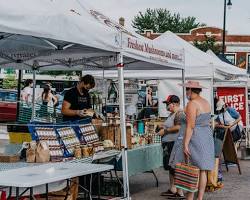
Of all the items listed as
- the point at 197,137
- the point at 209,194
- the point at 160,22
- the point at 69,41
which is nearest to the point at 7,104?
the point at 209,194

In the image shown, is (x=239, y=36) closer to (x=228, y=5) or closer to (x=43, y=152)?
(x=228, y=5)

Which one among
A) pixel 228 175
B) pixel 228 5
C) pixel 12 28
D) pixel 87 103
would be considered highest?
pixel 228 5

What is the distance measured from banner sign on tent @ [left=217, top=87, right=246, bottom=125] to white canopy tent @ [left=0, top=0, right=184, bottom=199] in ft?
22.1

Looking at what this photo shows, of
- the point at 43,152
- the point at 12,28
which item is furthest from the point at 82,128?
the point at 12,28

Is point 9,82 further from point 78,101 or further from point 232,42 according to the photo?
point 232,42

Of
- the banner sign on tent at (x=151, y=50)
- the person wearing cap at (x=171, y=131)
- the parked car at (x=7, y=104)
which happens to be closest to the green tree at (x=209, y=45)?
the parked car at (x=7, y=104)

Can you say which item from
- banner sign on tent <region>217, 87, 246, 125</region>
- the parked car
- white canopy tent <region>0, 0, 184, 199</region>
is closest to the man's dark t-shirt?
white canopy tent <region>0, 0, 184, 199</region>

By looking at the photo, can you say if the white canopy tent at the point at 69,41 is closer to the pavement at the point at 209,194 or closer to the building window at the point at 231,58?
the pavement at the point at 209,194

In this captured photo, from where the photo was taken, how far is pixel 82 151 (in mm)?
7754

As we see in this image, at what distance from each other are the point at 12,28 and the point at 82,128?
2.47m

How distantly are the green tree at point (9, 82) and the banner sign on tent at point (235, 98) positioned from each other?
19420mm

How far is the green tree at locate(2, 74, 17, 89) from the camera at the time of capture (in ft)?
114

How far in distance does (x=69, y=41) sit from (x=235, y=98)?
37.8 ft

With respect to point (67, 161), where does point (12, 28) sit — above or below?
above
